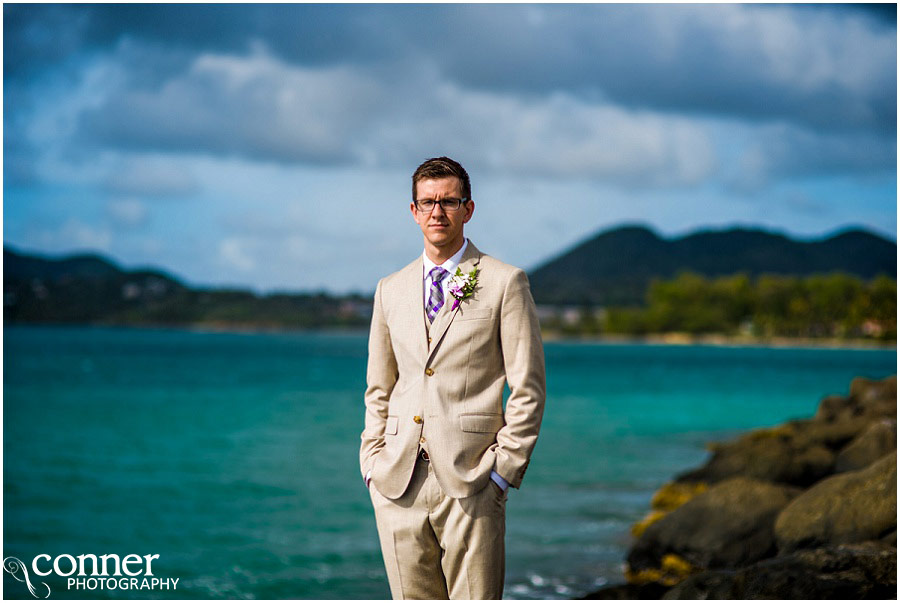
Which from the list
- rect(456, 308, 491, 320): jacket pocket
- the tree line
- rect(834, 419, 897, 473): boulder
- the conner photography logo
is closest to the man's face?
rect(456, 308, 491, 320): jacket pocket

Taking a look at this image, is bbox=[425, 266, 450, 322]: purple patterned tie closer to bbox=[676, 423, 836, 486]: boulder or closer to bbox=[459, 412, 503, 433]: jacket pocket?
bbox=[459, 412, 503, 433]: jacket pocket

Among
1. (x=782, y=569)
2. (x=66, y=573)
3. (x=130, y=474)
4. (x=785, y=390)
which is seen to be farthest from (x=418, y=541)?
(x=785, y=390)

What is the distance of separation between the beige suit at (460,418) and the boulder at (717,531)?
17.1ft

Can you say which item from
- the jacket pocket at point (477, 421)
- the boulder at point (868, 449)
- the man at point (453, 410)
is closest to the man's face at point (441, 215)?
the man at point (453, 410)

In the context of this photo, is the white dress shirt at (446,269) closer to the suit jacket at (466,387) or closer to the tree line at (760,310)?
the suit jacket at (466,387)

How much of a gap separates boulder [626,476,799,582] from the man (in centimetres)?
519

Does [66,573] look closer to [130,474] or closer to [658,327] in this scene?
[130,474]

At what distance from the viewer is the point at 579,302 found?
170m

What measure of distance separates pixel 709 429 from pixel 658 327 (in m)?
130

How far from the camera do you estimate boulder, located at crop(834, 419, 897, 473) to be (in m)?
11.7

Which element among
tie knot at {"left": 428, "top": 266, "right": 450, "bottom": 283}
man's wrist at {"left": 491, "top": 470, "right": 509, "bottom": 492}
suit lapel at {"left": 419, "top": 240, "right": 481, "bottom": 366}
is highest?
tie knot at {"left": 428, "top": 266, "right": 450, "bottom": 283}

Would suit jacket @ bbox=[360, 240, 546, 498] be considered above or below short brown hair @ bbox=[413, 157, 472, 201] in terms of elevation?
below

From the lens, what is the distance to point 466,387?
3.79m

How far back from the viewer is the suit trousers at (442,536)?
375 cm
